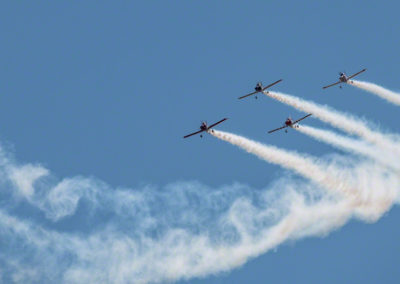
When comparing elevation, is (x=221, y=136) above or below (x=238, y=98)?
below

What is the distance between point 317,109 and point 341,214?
60.6ft

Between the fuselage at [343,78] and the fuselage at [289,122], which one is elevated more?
the fuselage at [343,78]

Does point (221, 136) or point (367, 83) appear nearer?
point (221, 136)

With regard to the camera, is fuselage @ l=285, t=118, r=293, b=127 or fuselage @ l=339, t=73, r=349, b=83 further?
fuselage @ l=339, t=73, r=349, b=83

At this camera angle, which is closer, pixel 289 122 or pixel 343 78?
pixel 289 122

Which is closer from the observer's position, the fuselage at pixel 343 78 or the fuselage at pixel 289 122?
the fuselage at pixel 289 122

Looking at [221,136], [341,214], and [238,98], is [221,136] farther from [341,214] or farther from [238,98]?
[341,214]

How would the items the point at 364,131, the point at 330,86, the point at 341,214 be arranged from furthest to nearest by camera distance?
the point at 330,86
the point at 364,131
the point at 341,214

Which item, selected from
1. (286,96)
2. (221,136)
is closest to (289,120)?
(286,96)

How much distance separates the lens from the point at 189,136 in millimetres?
103688

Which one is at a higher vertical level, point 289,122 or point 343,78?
point 343,78

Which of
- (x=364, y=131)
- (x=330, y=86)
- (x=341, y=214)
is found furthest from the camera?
(x=330, y=86)

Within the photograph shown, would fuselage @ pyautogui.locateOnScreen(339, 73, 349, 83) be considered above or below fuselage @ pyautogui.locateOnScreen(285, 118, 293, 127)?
above

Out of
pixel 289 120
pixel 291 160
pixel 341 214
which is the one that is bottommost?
pixel 341 214
